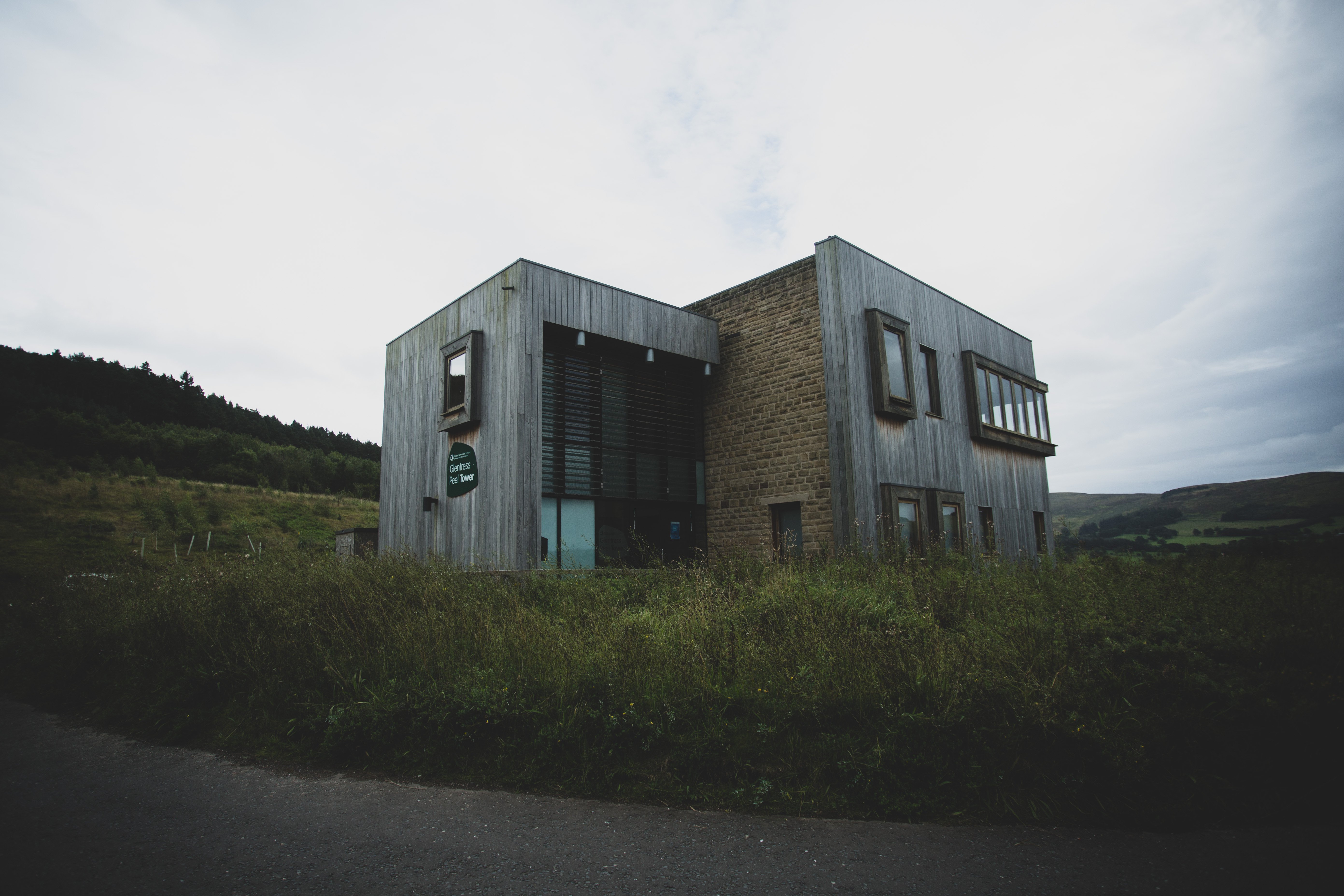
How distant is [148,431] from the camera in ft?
178

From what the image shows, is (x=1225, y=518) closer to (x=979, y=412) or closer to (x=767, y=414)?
(x=979, y=412)

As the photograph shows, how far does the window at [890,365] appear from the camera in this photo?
12.2m

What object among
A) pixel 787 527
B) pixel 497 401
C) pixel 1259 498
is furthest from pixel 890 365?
pixel 1259 498

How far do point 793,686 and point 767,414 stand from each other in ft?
29.0

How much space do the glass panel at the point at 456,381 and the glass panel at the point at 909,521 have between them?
8436 millimetres

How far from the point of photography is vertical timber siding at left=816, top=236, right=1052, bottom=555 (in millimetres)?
11570

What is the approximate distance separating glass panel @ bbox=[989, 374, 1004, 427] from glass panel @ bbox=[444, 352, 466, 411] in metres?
12.0

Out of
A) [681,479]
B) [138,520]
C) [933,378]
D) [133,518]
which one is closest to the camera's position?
[681,479]

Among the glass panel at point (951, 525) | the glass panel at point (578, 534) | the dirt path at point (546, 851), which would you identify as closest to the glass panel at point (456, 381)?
the glass panel at point (578, 534)

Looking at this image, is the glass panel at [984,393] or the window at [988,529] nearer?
the window at [988,529]

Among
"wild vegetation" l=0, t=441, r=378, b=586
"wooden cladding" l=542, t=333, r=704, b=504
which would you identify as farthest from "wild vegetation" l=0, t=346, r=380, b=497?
"wooden cladding" l=542, t=333, r=704, b=504

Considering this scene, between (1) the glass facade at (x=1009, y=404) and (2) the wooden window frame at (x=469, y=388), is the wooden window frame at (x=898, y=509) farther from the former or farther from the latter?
(2) the wooden window frame at (x=469, y=388)

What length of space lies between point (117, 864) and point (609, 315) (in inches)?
404

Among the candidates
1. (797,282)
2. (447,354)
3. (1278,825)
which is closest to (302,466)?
(447,354)
